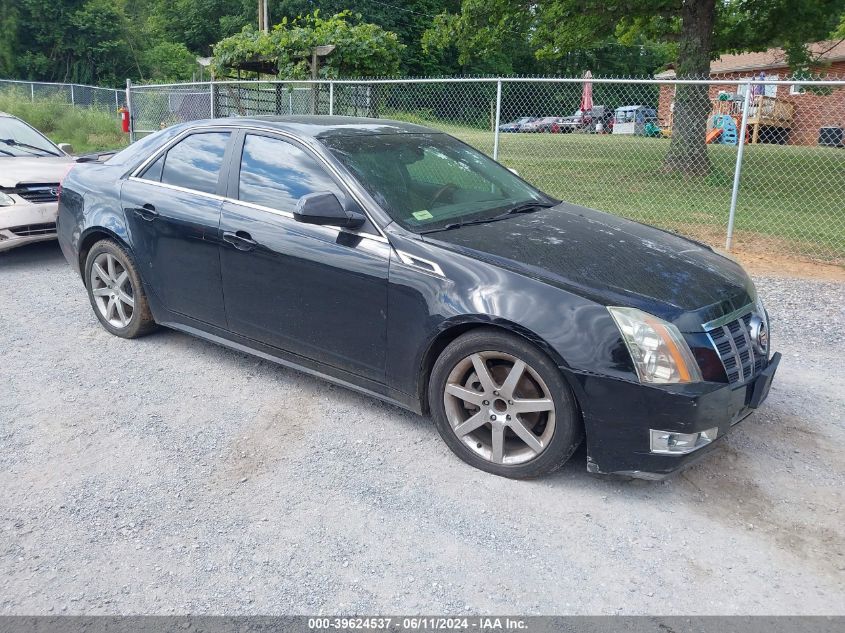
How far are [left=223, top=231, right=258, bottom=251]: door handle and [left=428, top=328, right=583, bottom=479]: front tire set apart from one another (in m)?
1.42

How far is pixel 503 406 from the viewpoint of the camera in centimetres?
355

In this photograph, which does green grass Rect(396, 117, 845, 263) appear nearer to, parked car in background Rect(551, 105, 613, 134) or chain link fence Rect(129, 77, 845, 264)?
chain link fence Rect(129, 77, 845, 264)

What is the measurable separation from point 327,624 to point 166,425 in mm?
1933

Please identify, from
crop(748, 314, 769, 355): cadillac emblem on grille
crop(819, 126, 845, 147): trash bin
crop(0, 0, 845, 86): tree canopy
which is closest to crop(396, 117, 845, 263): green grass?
crop(0, 0, 845, 86): tree canopy

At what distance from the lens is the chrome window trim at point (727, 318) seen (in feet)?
11.1

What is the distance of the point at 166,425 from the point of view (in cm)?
418

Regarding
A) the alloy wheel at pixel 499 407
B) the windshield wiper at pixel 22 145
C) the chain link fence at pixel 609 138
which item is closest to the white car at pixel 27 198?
the windshield wiper at pixel 22 145

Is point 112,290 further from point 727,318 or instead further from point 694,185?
point 694,185

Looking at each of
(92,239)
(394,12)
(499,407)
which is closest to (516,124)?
(92,239)

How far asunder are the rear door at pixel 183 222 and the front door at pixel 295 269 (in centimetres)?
14

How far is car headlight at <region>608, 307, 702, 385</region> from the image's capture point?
3230 mm

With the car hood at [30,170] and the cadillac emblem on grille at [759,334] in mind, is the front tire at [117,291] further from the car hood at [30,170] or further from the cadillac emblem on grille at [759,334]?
the cadillac emblem on grille at [759,334]

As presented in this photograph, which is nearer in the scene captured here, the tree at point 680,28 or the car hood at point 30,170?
the car hood at point 30,170

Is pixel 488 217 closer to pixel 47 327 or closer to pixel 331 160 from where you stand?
pixel 331 160
